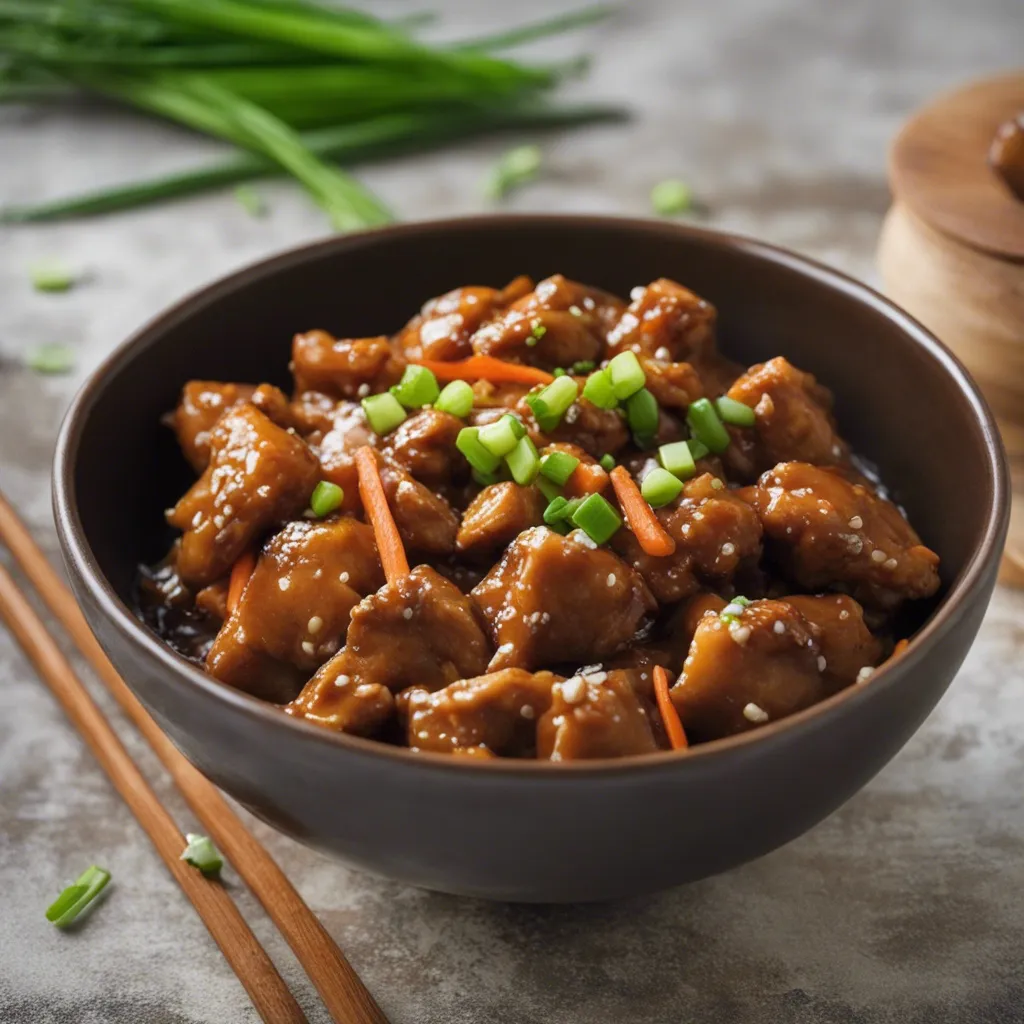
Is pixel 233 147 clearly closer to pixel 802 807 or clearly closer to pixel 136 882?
pixel 136 882

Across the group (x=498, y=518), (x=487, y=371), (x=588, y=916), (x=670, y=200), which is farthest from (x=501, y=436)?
(x=670, y=200)

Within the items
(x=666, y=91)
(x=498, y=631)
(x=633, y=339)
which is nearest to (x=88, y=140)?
(x=666, y=91)

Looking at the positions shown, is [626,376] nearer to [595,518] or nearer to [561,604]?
[595,518]

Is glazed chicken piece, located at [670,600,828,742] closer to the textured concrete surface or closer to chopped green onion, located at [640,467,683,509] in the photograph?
chopped green onion, located at [640,467,683,509]

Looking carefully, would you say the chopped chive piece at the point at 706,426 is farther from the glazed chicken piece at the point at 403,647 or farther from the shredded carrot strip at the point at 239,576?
the shredded carrot strip at the point at 239,576

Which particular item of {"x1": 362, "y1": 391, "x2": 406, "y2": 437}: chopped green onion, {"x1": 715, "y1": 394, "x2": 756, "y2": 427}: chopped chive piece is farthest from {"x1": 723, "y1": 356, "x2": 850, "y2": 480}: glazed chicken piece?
{"x1": 362, "y1": 391, "x2": 406, "y2": 437}: chopped green onion

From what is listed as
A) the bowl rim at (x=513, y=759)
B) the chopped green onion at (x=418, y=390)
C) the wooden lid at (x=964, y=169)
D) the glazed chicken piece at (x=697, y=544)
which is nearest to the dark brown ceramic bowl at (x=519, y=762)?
the bowl rim at (x=513, y=759)
